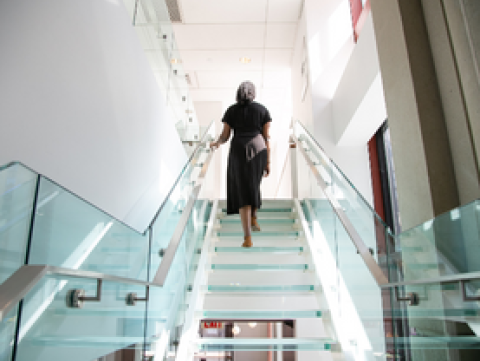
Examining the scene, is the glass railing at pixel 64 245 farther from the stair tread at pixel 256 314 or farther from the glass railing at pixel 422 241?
the glass railing at pixel 422 241

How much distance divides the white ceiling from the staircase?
3.51 m

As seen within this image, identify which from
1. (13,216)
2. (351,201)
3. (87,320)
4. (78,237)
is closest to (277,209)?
(351,201)

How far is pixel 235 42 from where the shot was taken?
834 cm

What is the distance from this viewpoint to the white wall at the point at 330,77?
6.33 meters

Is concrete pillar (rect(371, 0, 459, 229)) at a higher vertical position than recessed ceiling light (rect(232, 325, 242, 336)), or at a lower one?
higher

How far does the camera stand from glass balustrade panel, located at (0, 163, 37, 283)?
120cm

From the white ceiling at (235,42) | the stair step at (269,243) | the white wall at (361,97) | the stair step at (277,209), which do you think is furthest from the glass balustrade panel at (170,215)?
the white ceiling at (235,42)

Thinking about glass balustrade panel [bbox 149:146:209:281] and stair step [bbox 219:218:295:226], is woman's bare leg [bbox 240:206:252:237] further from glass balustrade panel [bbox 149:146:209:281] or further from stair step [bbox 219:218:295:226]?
stair step [bbox 219:218:295:226]

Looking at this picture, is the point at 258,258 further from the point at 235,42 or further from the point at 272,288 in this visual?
the point at 235,42

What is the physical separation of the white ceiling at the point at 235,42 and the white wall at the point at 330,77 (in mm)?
660

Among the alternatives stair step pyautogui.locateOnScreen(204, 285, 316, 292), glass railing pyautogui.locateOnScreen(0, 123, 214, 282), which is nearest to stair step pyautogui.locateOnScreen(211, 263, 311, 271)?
stair step pyautogui.locateOnScreen(204, 285, 316, 292)

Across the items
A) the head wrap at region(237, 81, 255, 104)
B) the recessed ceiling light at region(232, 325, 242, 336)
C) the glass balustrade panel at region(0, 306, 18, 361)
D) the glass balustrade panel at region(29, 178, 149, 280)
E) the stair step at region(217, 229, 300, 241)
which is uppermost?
the head wrap at region(237, 81, 255, 104)

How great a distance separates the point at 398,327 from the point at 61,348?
1631 mm

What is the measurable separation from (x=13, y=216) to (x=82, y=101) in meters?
1.72
